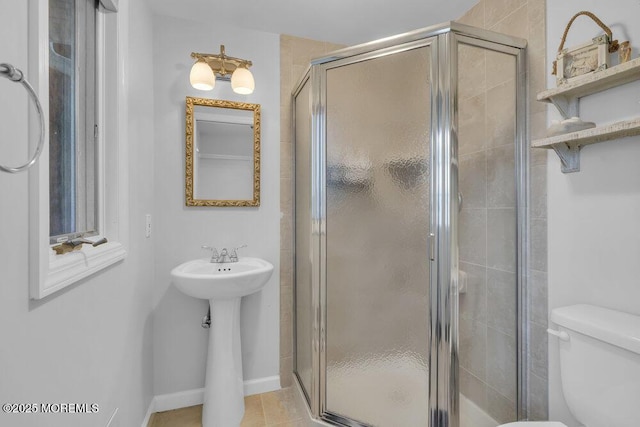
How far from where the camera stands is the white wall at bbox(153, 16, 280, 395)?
1.77 metres

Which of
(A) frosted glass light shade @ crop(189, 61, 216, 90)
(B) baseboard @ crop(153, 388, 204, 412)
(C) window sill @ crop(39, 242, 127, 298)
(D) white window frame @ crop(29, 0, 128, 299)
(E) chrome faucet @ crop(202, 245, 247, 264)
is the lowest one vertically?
(B) baseboard @ crop(153, 388, 204, 412)

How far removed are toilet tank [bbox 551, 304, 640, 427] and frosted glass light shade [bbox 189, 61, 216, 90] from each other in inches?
78.1

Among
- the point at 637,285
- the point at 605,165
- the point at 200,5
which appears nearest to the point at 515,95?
the point at 605,165

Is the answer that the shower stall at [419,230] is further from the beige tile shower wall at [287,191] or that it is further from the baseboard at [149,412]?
the baseboard at [149,412]

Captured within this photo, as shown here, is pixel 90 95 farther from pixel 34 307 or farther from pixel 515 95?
pixel 515 95

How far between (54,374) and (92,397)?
0.28m

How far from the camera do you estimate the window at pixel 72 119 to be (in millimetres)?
926

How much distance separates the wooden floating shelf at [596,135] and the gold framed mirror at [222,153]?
1499 mm

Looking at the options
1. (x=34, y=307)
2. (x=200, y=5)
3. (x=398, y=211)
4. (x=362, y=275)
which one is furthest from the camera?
(x=200, y=5)

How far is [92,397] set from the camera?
0.95m

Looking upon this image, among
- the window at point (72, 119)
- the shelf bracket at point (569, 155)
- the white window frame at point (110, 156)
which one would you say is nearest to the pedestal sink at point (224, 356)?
the white window frame at point (110, 156)

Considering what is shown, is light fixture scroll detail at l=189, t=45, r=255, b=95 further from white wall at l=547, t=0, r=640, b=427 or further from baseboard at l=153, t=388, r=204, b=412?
baseboard at l=153, t=388, r=204, b=412

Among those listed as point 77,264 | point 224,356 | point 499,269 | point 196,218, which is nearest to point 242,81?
point 196,218

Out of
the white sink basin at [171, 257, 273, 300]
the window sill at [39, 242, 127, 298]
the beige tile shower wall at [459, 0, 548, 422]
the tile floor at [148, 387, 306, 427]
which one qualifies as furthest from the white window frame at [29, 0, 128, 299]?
the beige tile shower wall at [459, 0, 548, 422]
